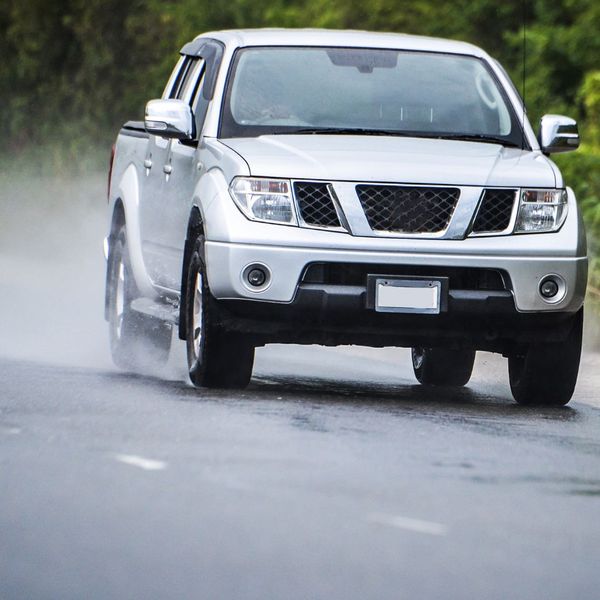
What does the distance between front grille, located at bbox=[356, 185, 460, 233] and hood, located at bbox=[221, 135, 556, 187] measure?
57 millimetres

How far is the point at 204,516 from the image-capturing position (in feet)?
22.1

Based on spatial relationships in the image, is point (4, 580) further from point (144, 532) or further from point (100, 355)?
point (100, 355)

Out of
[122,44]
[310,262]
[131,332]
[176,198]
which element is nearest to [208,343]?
[310,262]

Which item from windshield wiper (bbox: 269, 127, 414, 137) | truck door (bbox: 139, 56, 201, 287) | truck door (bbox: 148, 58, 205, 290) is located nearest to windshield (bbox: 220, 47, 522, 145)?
windshield wiper (bbox: 269, 127, 414, 137)

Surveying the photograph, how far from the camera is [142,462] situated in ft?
25.8

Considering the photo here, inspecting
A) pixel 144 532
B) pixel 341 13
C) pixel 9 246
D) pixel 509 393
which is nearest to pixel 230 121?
pixel 509 393

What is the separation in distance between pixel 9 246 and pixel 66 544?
20639 millimetres

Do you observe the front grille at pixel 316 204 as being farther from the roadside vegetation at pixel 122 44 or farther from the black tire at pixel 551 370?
the roadside vegetation at pixel 122 44

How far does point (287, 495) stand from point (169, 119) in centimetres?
420

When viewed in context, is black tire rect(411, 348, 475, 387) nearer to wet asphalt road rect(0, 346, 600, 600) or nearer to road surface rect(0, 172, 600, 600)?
road surface rect(0, 172, 600, 600)

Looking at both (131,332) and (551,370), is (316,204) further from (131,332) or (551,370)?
(131,332)

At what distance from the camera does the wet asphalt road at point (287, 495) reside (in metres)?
5.86

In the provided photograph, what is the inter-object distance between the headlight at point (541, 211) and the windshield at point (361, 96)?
2.79ft

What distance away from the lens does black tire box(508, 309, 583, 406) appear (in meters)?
10.7
